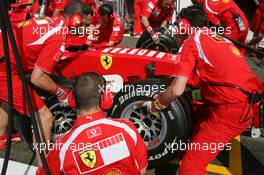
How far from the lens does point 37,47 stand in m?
3.25

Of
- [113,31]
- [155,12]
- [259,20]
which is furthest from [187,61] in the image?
[259,20]

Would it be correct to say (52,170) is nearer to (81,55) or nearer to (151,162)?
(151,162)

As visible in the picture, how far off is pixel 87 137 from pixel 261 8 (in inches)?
257

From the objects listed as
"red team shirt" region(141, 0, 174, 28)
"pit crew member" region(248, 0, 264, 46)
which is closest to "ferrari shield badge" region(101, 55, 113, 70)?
"red team shirt" region(141, 0, 174, 28)

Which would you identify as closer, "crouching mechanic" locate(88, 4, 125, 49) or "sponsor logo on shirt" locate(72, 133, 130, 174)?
"sponsor logo on shirt" locate(72, 133, 130, 174)

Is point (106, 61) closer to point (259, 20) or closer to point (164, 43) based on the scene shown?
point (164, 43)

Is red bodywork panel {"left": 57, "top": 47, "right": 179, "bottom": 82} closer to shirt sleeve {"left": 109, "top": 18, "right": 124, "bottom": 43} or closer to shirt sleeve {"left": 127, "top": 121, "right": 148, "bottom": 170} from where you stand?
shirt sleeve {"left": 109, "top": 18, "right": 124, "bottom": 43}

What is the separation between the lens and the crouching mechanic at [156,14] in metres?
5.86

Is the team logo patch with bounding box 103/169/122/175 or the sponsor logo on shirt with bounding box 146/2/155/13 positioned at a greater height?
the sponsor logo on shirt with bounding box 146/2/155/13

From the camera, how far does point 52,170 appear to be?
80.3 inches

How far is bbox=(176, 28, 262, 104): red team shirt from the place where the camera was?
105 inches

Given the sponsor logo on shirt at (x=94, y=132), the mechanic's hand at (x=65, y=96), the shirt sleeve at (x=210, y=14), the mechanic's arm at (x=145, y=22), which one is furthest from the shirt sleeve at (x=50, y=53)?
the mechanic's arm at (x=145, y=22)

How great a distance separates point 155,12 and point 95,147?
5043 millimetres

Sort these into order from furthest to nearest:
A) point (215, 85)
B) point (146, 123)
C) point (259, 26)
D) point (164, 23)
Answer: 1. point (259, 26)
2. point (164, 23)
3. point (146, 123)
4. point (215, 85)
